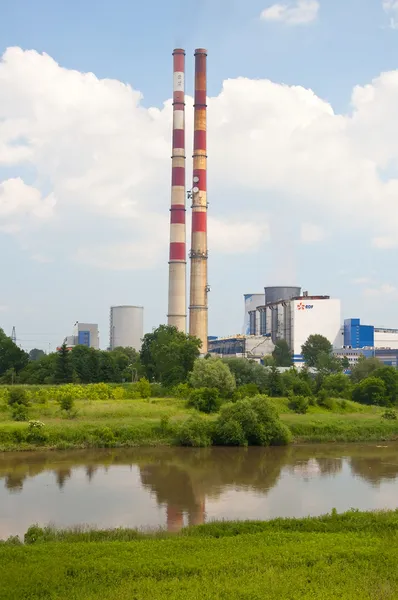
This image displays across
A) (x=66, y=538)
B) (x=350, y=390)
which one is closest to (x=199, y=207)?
(x=350, y=390)

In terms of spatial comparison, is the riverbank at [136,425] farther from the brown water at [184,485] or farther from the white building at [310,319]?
the white building at [310,319]

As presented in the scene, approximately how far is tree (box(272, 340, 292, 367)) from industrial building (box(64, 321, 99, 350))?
123 ft

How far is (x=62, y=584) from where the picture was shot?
12641mm

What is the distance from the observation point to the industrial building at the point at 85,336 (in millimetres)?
106812

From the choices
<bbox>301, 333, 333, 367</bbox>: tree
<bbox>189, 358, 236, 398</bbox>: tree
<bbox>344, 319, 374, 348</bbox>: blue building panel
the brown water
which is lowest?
the brown water

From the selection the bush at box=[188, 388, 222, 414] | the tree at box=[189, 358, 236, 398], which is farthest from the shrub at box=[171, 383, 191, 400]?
the bush at box=[188, 388, 222, 414]

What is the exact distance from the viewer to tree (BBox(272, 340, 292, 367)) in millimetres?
74688

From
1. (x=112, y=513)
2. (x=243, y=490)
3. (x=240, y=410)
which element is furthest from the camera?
(x=240, y=410)

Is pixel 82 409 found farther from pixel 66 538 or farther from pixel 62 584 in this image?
pixel 62 584

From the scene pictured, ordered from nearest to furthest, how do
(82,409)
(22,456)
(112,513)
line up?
(112,513)
(22,456)
(82,409)

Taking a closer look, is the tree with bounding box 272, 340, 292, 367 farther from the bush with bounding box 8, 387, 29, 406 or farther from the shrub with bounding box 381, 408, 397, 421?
the bush with bounding box 8, 387, 29, 406

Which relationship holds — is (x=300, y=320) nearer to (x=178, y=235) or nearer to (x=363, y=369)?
(x=363, y=369)

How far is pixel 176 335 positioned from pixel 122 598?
35857 mm

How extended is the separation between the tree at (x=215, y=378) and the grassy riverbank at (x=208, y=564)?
848 inches
